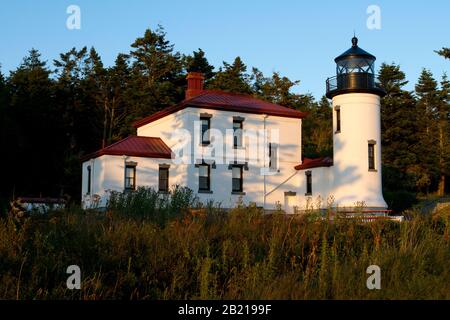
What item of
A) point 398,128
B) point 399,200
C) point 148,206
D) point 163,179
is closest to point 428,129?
point 398,128

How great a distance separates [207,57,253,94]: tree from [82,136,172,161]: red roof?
23615mm

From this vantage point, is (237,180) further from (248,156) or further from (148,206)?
(148,206)

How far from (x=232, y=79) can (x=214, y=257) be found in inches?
1940

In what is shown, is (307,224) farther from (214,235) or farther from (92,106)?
(92,106)

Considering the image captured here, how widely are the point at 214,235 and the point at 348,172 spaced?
22084 millimetres

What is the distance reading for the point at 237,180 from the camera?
1297 inches

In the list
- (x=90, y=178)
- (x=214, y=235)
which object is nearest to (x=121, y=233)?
→ (x=214, y=235)

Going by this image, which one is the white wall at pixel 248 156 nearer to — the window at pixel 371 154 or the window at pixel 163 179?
the window at pixel 163 179

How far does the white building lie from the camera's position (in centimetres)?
3092

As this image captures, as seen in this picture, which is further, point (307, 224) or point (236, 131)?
point (236, 131)

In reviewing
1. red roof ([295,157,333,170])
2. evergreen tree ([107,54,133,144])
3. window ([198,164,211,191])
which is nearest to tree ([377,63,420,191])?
red roof ([295,157,333,170])

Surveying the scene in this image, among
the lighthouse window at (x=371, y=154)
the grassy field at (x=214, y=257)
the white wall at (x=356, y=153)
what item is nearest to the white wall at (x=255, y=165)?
the white wall at (x=356, y=153)

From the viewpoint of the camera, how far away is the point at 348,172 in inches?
1217
